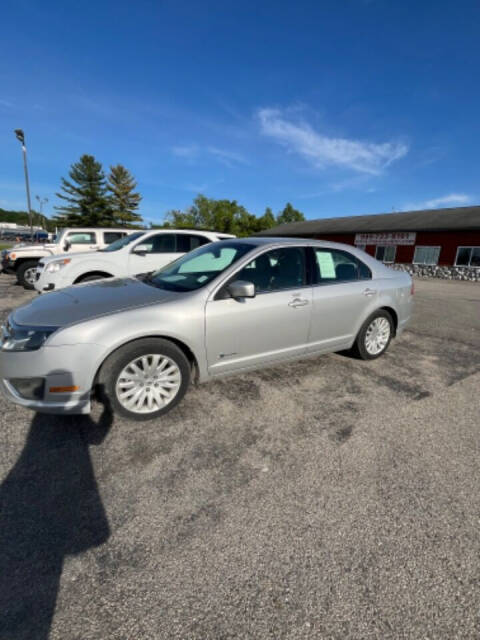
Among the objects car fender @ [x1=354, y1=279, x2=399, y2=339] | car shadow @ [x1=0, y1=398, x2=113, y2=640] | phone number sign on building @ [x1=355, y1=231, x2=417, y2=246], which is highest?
phone number sign on building @ [x1=355, y1=231, x2=417, y2=246]

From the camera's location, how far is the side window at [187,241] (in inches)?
293

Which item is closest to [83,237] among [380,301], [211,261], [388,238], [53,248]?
[53,248]

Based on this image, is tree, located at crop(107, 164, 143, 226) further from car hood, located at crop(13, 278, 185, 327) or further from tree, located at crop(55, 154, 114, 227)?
car hood, located at crop(13, 278, 185, 327)

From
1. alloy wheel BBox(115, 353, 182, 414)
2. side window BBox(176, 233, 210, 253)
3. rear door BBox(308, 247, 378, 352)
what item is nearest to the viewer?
alloy wheel BBox(115, 353, 182, 414)

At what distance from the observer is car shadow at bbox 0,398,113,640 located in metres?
1.35

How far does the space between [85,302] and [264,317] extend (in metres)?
1.70

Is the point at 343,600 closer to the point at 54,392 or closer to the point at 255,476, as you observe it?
the point at 255,476

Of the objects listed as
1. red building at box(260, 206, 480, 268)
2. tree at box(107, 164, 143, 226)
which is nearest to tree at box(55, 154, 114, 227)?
tree at box(107, 164, 143, 226)

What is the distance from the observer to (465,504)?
194 centimetres

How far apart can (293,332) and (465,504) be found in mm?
1942

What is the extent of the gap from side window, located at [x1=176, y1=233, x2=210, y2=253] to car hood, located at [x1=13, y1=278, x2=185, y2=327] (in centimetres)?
429

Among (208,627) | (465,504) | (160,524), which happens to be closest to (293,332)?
(465,504)

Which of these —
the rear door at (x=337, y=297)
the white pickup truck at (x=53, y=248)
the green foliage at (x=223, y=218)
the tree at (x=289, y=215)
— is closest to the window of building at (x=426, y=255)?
the white pickup truck at (x=53, y=248)

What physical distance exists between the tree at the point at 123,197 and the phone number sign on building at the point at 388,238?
45084 mm
